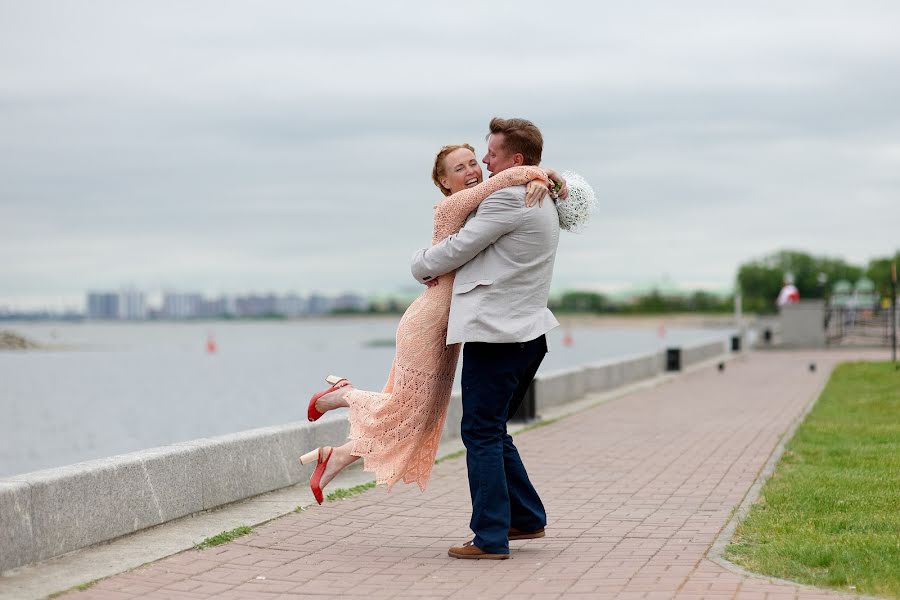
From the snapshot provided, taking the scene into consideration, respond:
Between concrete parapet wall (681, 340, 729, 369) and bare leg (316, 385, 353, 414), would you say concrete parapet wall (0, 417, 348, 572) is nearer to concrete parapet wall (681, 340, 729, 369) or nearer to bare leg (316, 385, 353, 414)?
bare leg (316, 385, 353, 414)

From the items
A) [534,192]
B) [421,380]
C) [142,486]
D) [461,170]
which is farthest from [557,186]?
[142,486]

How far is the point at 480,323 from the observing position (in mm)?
5754

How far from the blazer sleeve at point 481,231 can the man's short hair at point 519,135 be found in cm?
30

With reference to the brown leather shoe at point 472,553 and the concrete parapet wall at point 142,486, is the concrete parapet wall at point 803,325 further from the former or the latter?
the brown leather shoe at point 472,553

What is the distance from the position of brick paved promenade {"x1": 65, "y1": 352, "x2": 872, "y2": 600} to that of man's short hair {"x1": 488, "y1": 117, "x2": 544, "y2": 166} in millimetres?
1988

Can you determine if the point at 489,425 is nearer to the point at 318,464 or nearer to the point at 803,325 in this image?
the point at 318,464

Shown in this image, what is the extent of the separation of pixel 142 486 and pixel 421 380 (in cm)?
169

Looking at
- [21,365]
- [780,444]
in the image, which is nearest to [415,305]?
[780,444]

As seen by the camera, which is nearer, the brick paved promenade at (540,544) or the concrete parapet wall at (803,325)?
the brick paved promenade at (540,544)

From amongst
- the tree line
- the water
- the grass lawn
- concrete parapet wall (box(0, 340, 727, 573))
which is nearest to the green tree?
the tree line

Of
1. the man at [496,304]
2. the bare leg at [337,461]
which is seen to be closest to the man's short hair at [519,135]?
the man at [496,304]

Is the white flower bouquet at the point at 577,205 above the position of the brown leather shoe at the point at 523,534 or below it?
above

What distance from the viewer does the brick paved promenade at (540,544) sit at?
208 inches

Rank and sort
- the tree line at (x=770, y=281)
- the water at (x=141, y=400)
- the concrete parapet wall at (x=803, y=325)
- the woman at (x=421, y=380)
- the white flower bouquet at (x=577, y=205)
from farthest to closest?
the tree line at (x=770, y=281) < the concrete parapet wall at (x=803, y=325) < the water at (x=141, y=400) < the white flower bouquet at (x=577, y=205) < the woman at (x=421, y=380)
